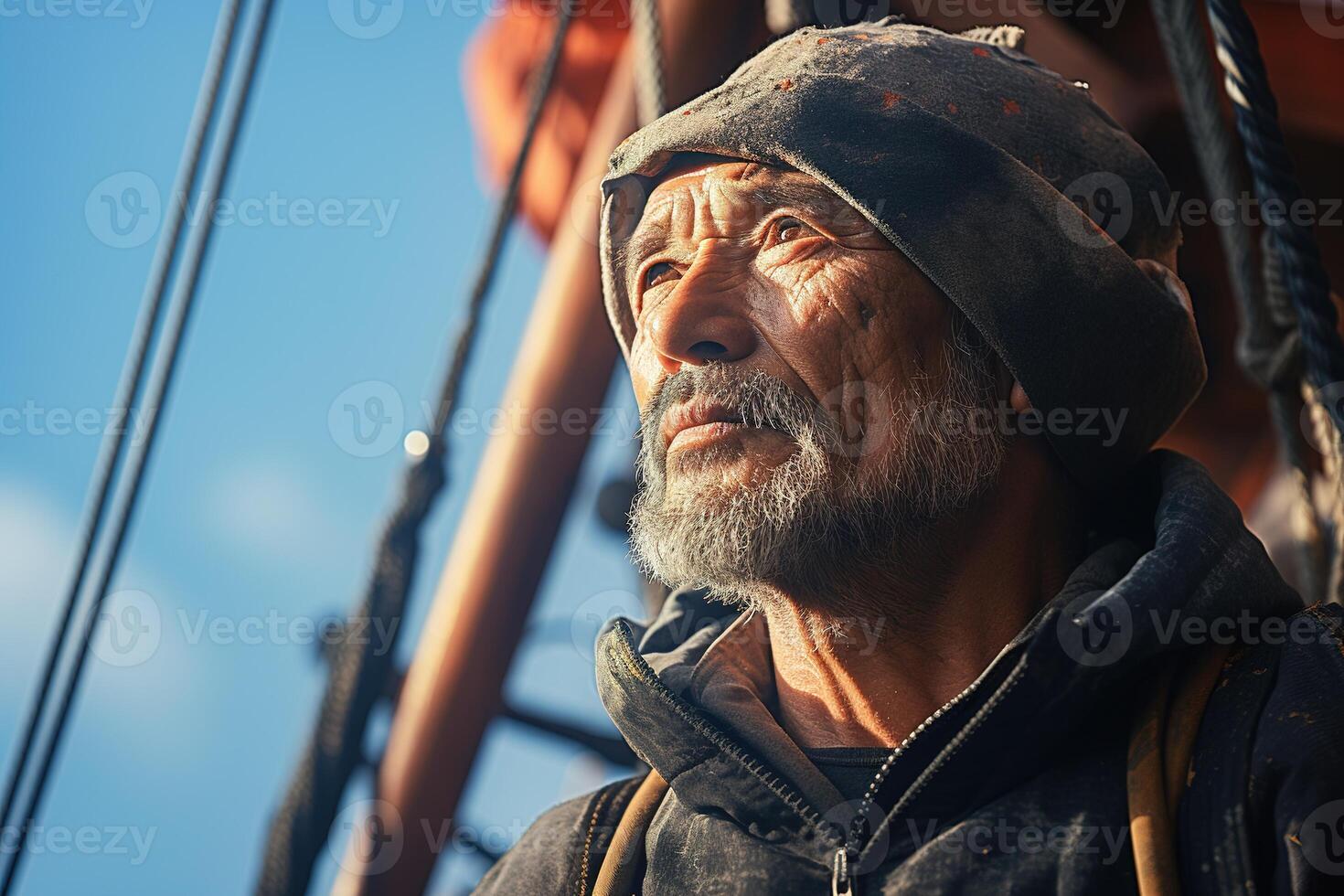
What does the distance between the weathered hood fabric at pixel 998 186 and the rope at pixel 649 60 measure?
0.73 m

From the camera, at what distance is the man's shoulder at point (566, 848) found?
2027 mm

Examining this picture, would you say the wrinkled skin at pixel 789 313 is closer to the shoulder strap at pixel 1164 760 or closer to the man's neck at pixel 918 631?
the man's neck at pixel 918 631

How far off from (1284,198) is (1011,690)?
38.5 inches

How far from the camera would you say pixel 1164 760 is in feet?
5.39

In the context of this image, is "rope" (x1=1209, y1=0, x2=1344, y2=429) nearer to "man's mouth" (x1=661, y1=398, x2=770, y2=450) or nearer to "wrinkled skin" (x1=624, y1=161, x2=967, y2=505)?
"wrinkled skin" (x1=624, y1=161, x2=967, y2=505)

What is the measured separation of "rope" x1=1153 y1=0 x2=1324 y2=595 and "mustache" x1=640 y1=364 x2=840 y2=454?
113 cm

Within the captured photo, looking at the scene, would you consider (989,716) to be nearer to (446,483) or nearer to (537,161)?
(446,483)

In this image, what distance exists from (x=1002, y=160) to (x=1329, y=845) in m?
1.05

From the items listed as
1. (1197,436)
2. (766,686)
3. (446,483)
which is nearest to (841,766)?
(766,686)

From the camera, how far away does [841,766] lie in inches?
75.5

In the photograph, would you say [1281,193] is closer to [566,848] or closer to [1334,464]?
[1334,464]

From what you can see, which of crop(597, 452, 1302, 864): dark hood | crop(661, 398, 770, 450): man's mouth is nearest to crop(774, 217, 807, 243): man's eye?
crop(661, 398, 770, 450): man's mouth

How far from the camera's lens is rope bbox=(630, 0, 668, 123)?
2.99 m

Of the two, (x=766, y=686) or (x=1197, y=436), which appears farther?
(x=1197, y=436)
